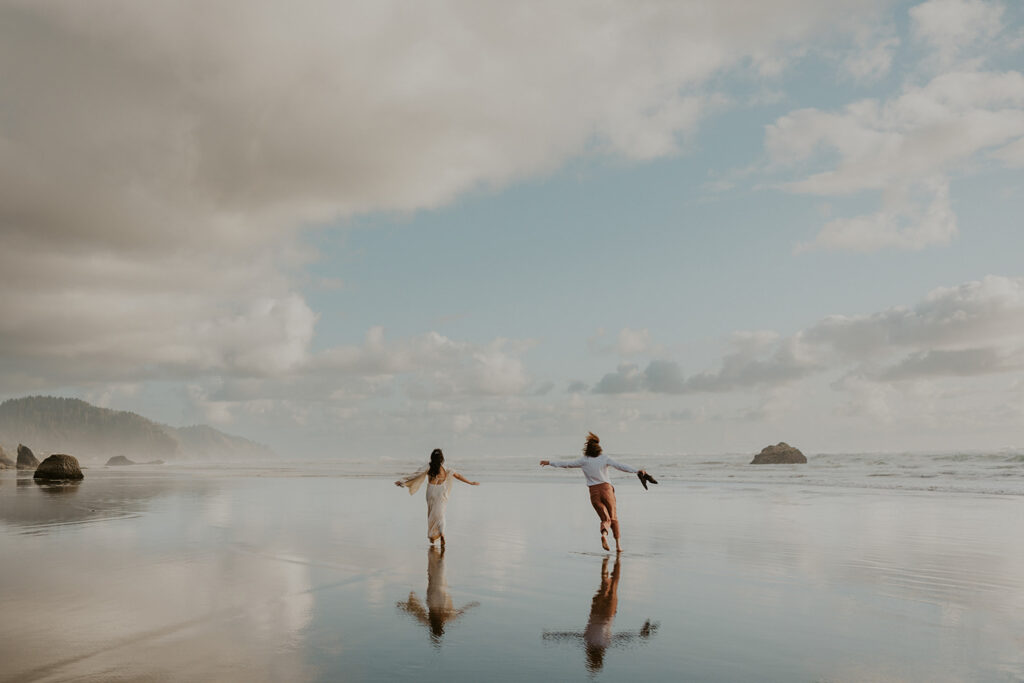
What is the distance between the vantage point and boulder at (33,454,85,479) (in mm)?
38875

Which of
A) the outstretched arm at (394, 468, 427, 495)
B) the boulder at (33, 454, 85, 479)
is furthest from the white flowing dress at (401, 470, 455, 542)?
the boulder at (33, 454, 85, 479)

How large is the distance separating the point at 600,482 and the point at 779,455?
6607 centimetres

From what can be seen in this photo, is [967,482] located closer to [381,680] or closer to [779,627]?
[779,627]

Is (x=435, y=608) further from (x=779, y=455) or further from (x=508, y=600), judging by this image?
(x=779, y=455)

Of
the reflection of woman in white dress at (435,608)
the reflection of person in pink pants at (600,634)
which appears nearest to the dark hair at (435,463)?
the reflection of woman in white dress at (435,608)

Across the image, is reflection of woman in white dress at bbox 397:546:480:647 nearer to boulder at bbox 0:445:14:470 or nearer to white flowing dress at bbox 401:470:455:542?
white flowing dress at bbox 401:470:455:542

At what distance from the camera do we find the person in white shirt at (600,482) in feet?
45.5

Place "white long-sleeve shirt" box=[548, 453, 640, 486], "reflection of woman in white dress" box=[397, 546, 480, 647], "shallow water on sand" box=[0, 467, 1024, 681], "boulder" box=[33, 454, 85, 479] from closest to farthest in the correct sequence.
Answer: "shallow water on sand" box=[0, 467, 1024, 681], "reflection of woman in white dress" box=[397, 546, 480, 647], "white long-sleeve shirt" box=[548, 453, 640, 486], "boulder" box=[33, 454, 85, 479]

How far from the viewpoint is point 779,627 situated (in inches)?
311

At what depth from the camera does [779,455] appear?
242ft

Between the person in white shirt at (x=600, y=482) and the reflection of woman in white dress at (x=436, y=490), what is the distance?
2.28 meters

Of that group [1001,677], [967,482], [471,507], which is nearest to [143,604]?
[1001,677]

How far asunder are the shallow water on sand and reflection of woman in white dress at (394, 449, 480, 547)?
0.44 m

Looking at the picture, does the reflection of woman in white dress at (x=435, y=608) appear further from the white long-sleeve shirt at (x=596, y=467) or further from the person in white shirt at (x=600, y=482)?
the white long-sleeve shirt at (x=596, y=467)
